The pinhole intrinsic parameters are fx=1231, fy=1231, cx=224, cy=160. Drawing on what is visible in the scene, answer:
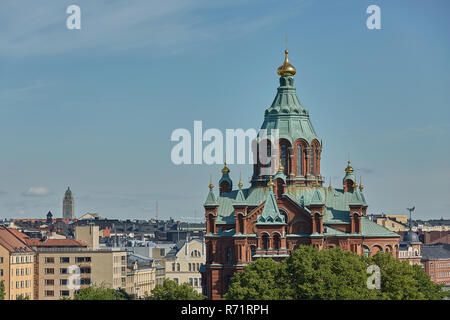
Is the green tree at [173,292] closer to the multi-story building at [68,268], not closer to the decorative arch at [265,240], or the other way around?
the decorative arch at [265,240]

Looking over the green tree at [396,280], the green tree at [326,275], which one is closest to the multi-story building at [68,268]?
the green tree at [396,280]

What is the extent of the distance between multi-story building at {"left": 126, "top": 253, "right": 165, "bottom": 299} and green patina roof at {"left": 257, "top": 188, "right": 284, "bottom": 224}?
4962cm

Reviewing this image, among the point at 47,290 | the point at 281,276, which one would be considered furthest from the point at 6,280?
the point at 281,276

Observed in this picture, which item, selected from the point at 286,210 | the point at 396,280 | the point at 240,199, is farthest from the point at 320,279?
the point at 240,199

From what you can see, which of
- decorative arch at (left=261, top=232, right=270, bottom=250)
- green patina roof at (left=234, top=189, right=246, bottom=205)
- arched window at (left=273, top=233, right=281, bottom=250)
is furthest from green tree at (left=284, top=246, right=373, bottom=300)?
green patina roof at (left=234, top=189, right=246, bottom=205)

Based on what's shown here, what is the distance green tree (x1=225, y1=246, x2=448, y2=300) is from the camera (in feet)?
358

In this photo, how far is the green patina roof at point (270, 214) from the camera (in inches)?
5157

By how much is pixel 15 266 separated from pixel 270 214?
40.9 metres

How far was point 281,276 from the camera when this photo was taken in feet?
375

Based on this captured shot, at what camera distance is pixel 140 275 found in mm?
189000

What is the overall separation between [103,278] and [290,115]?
4038 cm

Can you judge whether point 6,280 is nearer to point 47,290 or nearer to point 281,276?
point 47,290

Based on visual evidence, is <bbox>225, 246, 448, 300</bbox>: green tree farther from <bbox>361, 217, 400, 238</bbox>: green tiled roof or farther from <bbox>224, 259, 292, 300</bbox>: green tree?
<bbox>361, 217, 400, 238</bbox>: green tiled roof

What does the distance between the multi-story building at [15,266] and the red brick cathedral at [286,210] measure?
26.6m
